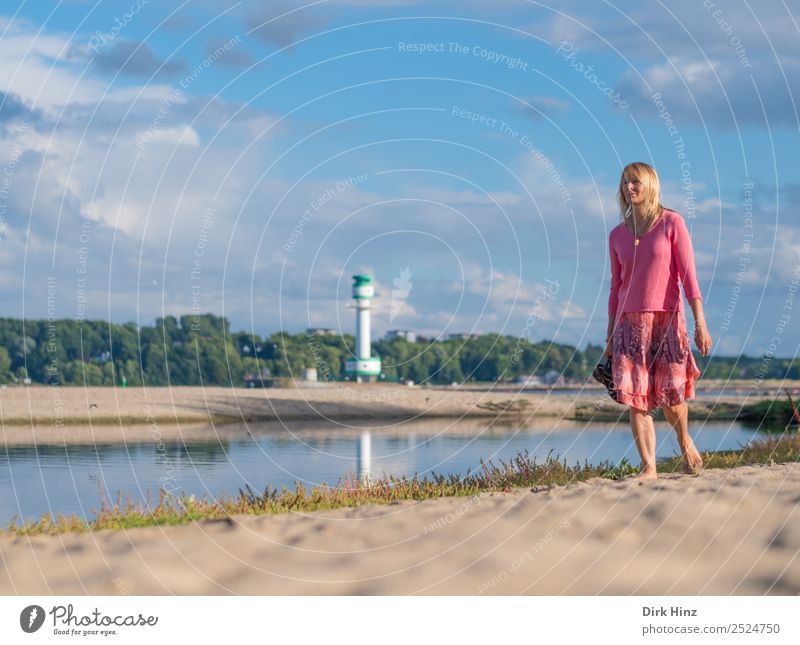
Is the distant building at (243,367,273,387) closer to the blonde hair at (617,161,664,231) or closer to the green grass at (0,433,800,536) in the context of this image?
the green grass at (0,433,800,536)

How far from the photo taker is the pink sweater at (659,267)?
1242 centimetres

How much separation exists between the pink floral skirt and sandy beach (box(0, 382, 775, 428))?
3879cm

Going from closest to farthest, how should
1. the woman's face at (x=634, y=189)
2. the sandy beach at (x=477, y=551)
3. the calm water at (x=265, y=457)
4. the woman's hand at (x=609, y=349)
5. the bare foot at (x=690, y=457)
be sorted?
1. the sandy beach at (x=477, y=551)
2. the woman's face at (x=634, y=189)
3. the woman's hand at (x=609, y=349)
4. the bare foot at (x=690, y=457)
5. the calm water at (x=265, y=457)

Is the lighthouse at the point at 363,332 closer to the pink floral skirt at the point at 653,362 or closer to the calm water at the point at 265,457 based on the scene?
the calm water at the point at 265,457

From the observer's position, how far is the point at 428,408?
219ft

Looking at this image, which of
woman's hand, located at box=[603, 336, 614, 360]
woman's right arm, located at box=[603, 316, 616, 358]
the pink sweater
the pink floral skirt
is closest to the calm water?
woman's hand, located at box=[603, 336, 614, 360]

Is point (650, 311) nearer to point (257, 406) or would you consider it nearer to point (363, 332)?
point (257, 406)

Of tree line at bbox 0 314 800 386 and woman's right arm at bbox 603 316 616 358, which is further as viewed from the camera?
tree line at bbox 0 314 800 386

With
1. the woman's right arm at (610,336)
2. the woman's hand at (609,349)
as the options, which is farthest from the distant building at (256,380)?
the woman's right arm at (610,336)

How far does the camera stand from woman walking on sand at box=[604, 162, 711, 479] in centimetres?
1245

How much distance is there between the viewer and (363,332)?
9750 centimetres

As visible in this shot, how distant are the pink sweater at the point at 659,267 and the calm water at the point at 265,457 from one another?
6.51m

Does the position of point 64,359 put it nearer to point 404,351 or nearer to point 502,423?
point 404,351

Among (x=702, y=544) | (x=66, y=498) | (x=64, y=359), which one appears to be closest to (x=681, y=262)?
(x=702, y=544)
